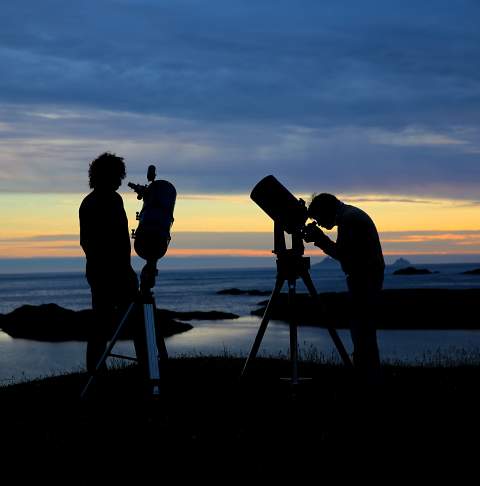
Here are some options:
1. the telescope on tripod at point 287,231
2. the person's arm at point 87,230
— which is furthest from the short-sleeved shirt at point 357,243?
the person's arm at point 87,230

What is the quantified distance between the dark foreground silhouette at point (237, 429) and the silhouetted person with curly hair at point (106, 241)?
146cm

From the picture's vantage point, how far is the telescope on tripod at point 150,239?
8.62 meters

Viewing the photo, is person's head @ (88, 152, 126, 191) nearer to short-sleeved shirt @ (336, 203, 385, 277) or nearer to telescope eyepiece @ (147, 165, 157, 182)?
telescope eyepiece @ (147, 165, 157, 182)

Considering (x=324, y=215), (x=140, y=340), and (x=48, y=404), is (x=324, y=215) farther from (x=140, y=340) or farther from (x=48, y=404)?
(x=48, y=404)

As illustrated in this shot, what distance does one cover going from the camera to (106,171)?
9.14 m

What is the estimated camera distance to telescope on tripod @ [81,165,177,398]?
862cm

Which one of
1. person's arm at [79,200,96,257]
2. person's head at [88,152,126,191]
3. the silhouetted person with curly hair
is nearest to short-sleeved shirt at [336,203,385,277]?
the silhouetted person with curly hair

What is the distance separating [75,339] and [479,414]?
42346 mm

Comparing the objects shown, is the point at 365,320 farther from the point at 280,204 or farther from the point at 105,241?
the point at 105,241

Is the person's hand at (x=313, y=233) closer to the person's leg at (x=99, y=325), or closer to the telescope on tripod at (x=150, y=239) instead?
the telescope on tripod at (x=150, y=239)

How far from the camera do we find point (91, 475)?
246 inches

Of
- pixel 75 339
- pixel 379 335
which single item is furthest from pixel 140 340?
pixel 75 339

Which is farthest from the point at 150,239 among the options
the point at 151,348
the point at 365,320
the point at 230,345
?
the point at 230,345

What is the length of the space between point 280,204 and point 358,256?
124 cm
